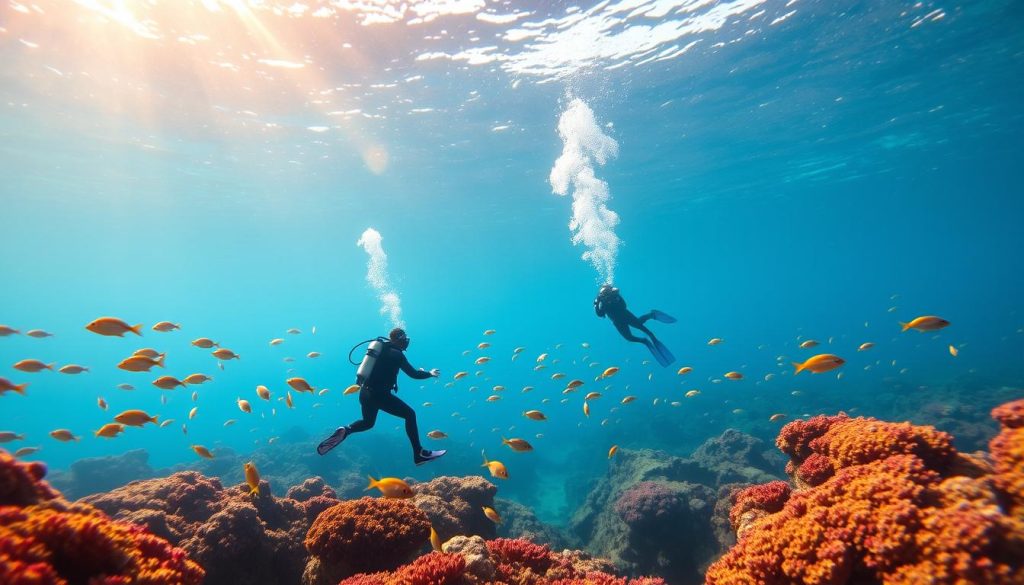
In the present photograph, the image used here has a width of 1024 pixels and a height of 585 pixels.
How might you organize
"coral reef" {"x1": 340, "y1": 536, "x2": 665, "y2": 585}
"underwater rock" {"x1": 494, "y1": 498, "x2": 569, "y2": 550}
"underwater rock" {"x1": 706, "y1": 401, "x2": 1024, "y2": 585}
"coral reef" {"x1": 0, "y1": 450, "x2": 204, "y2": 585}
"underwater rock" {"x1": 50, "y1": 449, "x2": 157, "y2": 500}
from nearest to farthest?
"coral reef" {"x1": 0, "y1": 450, "x2": 204, "y2": 585} < "underwater rock" {"x1": 706, "y1": 401, "x2": 1024, "y2": 585} < "coral reef" {"x1": 340, "y1": 536, "x2": 665, "y2": 585} < "underwater rock" {"x1": 494, "y1": 498, "x2": 569, "y2": 550} < "underwater rock" {"x1": 50, "y1": 449, "x2": 157, "y2": 500}

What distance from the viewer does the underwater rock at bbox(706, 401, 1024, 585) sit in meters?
2.61

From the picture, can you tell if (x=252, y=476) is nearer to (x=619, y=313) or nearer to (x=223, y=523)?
(x=223, y=523)

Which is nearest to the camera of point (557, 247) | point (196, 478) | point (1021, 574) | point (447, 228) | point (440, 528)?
point (1021, 574)

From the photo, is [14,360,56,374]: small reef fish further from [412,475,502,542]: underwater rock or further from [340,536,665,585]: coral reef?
[340,536,665,585]: coral reef

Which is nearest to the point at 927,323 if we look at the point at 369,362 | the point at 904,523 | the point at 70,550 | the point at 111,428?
the point at 904,523

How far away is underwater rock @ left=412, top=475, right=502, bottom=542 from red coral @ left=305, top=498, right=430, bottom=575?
209 cm

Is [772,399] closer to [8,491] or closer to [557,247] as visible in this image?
[8,491]

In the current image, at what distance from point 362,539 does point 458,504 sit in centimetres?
350

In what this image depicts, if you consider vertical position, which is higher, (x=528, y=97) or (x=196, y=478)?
(x=528, y=97)

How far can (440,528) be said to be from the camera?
7012 millimetres

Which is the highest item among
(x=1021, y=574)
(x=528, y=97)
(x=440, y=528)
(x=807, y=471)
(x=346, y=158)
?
(x=346, y=158)

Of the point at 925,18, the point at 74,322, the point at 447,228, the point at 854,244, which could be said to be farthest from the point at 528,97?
the point at 74,322

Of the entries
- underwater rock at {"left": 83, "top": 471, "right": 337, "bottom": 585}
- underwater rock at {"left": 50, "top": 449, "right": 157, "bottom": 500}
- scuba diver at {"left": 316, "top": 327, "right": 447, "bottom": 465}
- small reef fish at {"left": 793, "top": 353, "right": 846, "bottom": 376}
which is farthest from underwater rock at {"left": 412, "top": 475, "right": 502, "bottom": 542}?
underwater rock at {"left": 50, "top": 449, "right": 157, "bottom": 500}

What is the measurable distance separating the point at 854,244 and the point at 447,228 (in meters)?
108
